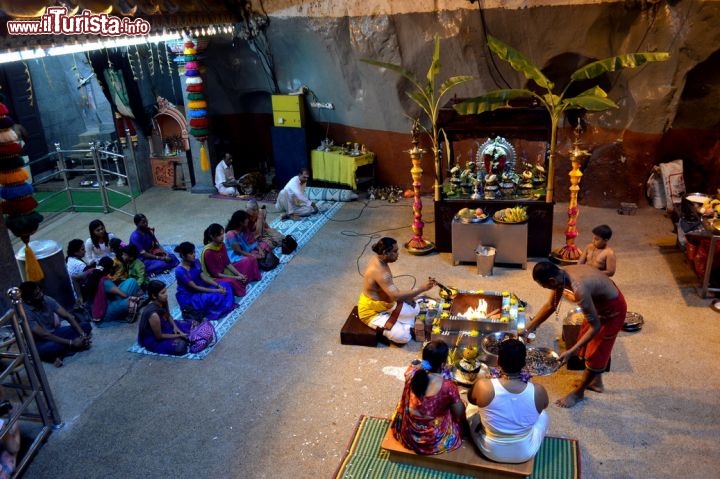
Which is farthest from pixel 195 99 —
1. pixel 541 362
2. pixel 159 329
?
pixel 541 362

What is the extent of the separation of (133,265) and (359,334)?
11.6 feet

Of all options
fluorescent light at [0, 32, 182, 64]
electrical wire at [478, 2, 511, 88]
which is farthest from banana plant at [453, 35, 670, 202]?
fluorescent light at [0, 32, 182, 64]

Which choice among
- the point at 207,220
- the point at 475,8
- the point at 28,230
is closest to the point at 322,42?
the point at 475,8

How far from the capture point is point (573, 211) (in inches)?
348

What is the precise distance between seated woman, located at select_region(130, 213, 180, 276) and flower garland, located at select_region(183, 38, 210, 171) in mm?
3608

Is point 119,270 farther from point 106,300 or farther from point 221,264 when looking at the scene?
point 221,264

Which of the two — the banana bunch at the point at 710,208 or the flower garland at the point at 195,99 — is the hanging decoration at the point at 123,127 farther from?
the banana bunch at the point at 710,208

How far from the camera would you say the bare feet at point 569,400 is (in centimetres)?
602

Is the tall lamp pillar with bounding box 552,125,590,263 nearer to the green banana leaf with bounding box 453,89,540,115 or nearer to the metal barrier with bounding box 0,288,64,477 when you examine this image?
the green banana leaf with bounding box 453,89,540,115

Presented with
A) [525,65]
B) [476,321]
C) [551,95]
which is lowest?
[476,321]

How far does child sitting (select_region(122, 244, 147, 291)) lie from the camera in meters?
8.63

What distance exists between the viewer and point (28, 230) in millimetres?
7879

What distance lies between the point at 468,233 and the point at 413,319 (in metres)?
2.21

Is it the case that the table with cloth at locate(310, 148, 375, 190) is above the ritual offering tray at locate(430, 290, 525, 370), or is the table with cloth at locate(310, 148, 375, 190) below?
above
